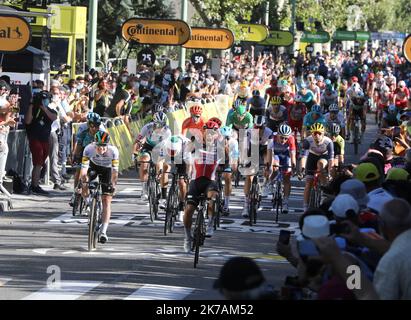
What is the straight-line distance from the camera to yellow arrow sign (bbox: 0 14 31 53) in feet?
73.4

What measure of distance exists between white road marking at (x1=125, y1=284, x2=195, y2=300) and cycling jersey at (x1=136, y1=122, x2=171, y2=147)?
23.3 ft

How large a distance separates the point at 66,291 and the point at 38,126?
33.3 feet


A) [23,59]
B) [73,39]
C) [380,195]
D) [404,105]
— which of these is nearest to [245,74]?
[73,39]

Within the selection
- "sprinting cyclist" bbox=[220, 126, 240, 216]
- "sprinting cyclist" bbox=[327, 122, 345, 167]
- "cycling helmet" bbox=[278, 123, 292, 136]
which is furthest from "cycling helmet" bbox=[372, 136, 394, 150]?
"sprinting cyclist" bbox=[220, 126, 240, 216]

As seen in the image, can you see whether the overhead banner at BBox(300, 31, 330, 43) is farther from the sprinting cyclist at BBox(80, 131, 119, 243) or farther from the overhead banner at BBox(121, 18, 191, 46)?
the sprinting cyclist at BBox(80, 131, 119, 243)

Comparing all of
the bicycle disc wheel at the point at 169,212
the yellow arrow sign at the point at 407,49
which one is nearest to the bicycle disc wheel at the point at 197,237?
the bicycle disc wheel at the point at 169,212

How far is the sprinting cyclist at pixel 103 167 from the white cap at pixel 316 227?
9047 millimetres

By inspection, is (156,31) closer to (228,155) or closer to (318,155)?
(318,155)

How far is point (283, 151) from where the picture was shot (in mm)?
22094

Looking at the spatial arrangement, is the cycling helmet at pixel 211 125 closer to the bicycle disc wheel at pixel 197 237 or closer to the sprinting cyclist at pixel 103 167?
Answer: the sprinting cyclist at pixel 103 167

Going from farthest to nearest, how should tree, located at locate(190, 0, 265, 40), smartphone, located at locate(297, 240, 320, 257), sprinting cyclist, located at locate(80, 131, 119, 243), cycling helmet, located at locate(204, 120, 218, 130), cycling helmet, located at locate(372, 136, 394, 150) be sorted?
1. tree, located at locate(190, 0, 265, 40)
2. cycling helmet, located at locate(372, 136, 394, 150)
3. cycling helmet, located at locate(204, 120, 218, 130)
4. sprinting cyclist, located at locate(80, 131, 119, 243)
5. smartphone, located at locate(297, 240, 320, 257)

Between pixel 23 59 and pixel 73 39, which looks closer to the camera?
pixel 23 59

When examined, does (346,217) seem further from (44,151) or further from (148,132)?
(44,151)
